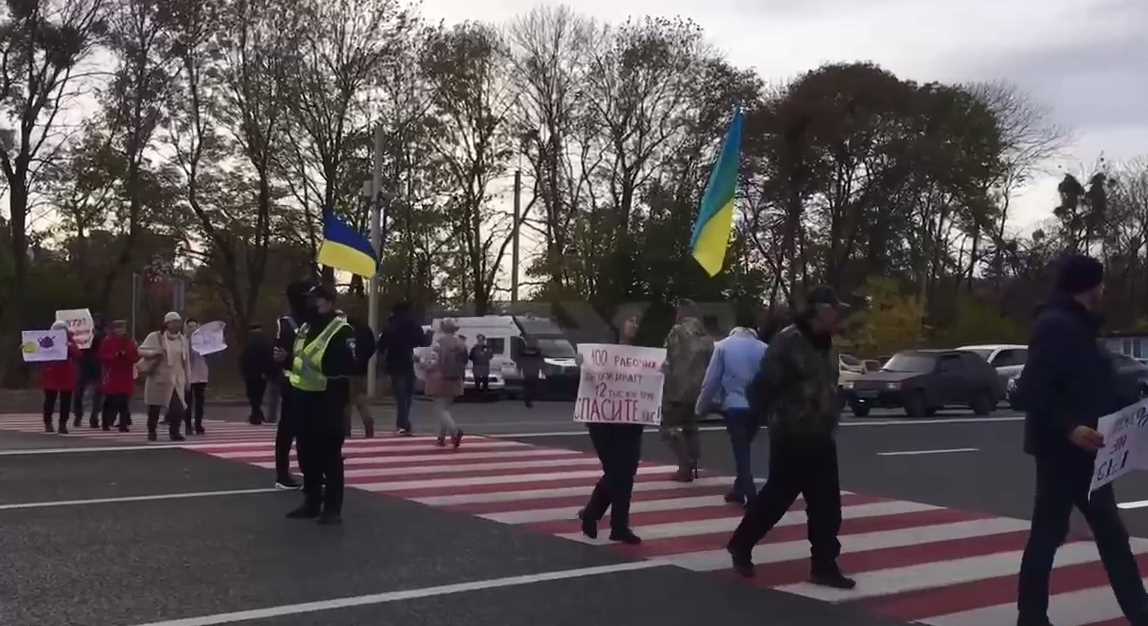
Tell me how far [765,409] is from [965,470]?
29.0ft

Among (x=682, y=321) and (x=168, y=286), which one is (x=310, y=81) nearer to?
(x=168, y=286)

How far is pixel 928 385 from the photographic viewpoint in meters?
29.6

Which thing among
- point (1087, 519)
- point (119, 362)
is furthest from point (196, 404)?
point (1087, 519)

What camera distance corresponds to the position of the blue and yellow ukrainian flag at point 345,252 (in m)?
17.3

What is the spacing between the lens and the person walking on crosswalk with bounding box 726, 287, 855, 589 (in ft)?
26.0

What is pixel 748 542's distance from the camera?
839 cm

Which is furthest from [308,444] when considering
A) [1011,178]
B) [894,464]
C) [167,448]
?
[1011,178]

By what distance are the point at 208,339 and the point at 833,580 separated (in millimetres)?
13227

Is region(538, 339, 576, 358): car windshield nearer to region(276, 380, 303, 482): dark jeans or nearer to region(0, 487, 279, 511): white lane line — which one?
region(276, 380, 303, 482): dark jeans

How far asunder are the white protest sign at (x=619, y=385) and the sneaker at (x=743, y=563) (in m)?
1.50

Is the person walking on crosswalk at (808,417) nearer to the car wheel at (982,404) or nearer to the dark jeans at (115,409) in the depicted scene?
the dark jeans at (115,409)

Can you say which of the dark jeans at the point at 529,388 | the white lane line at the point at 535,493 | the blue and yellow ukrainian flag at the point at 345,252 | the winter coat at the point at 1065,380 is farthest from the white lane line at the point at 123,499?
the dark jeans at the point at 529,388

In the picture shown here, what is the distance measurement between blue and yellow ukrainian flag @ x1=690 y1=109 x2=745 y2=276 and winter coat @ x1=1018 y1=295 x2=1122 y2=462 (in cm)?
442

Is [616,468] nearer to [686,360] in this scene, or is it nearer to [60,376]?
[686,360]
